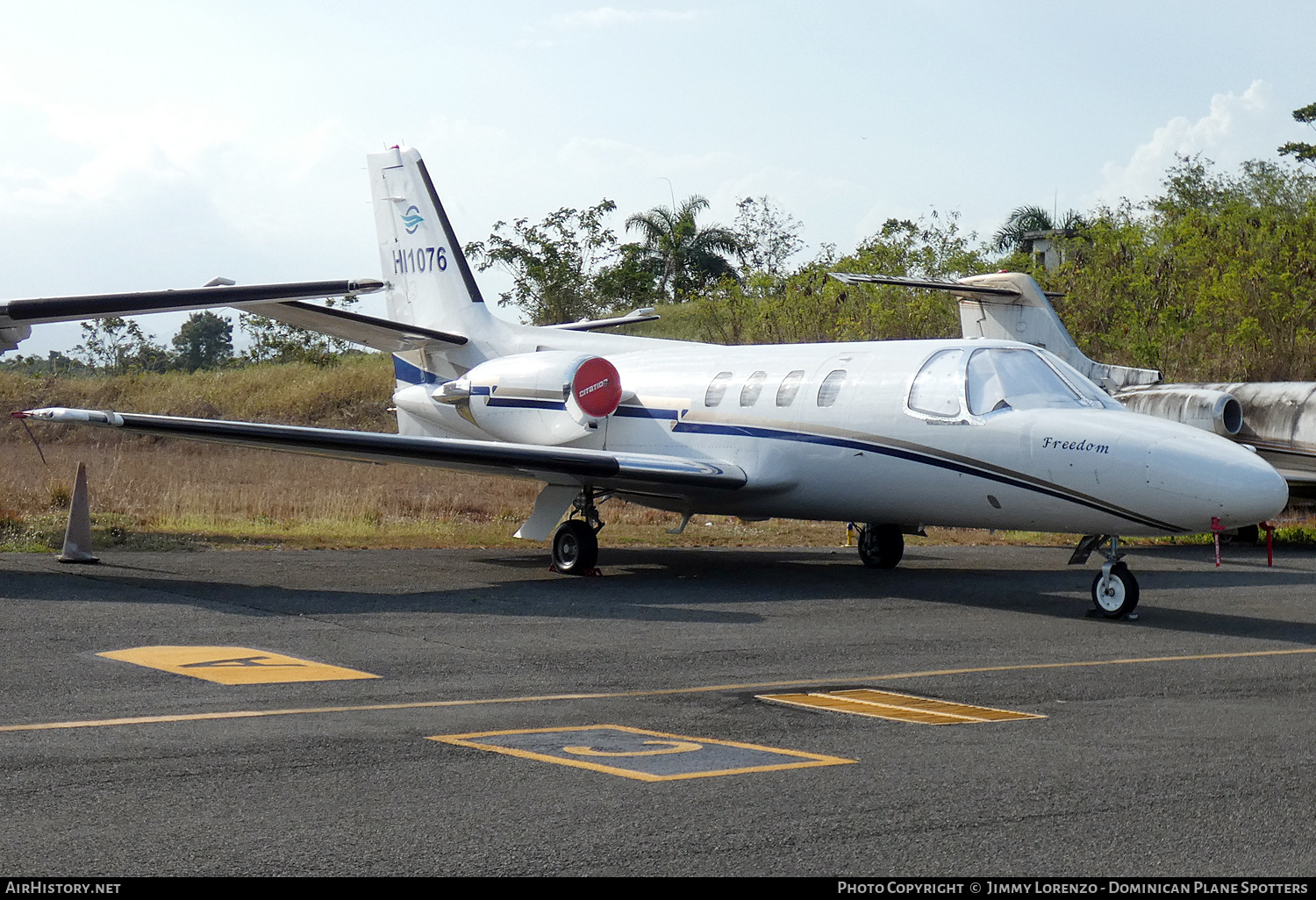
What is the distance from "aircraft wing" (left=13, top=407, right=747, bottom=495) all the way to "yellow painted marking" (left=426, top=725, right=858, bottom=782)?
716 cm

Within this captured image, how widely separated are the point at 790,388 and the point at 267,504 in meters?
12.0

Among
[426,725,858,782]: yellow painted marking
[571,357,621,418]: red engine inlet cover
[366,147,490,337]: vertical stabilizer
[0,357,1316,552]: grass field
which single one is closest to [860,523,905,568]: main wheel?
[571,357,621,418]: red engine inlet cover

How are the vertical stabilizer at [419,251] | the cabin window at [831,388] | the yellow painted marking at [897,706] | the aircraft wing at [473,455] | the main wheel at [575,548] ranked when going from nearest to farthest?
1. the yellow painted marking at [897,706]
2. the aircraft wing at [473,455]
3. the cabin window at [831,388]
4. the main wheel at [575,548]
5. the vertical stabilizer at [419,251]

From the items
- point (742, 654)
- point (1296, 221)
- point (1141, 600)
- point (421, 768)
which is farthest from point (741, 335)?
point (421, 768)

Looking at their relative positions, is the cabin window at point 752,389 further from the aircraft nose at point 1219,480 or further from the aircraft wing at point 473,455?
the aircraft nose at point 1219,480

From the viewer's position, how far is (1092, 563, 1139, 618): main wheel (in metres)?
12.5

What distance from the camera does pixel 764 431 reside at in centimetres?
1581

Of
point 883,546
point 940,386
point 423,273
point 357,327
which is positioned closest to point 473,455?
point 357,327

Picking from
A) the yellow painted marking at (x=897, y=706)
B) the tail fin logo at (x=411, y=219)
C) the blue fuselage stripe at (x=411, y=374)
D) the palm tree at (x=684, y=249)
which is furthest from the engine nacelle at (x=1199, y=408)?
the palm tree at (x=684, y=249)

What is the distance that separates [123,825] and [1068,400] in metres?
10.2

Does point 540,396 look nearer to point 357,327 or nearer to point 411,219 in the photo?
point 357,327

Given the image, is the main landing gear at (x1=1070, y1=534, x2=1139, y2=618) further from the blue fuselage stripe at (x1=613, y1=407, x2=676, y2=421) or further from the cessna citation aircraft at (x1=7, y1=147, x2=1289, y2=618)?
the blue fuselage stripe at (x1=613, y1=407, x2=676, y2=421)

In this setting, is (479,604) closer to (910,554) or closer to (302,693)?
(302,693)

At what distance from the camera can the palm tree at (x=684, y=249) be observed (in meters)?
65.9
